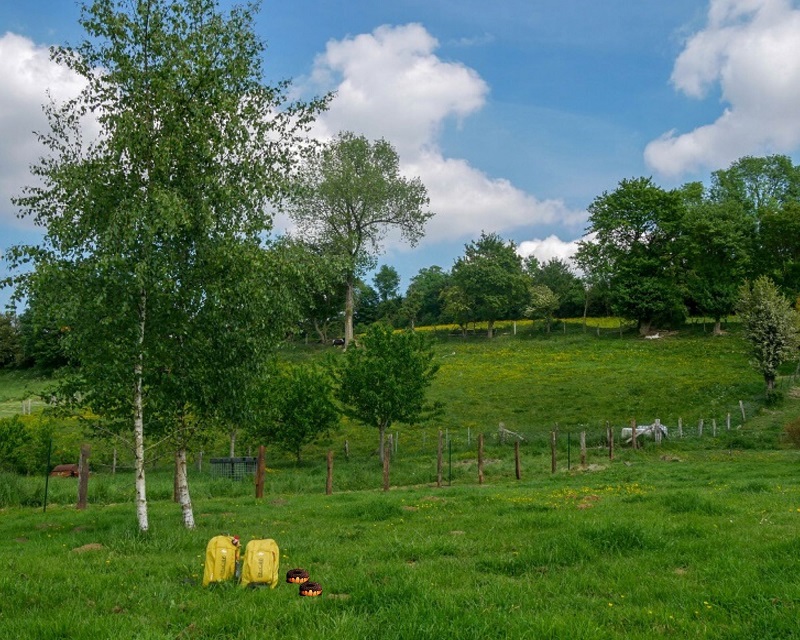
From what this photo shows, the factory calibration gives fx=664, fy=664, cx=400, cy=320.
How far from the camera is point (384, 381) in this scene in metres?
33.5

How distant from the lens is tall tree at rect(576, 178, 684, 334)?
6756cm

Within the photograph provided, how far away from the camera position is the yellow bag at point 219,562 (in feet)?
28.1

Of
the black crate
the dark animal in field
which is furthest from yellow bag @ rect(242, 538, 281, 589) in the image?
the dark animal in field

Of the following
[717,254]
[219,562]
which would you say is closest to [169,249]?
[219,562]

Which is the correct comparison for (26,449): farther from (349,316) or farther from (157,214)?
(349,316)

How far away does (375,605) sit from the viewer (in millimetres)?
7492

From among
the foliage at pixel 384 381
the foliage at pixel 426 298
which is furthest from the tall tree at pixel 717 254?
the foliage at pixel 384 381

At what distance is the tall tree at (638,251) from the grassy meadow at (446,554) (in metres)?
39.0

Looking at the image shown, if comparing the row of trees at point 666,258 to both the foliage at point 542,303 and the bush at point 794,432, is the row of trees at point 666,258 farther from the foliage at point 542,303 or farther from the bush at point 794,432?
the bush at point 794,432

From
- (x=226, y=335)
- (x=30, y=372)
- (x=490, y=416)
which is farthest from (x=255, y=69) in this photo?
(x=30, y=372)

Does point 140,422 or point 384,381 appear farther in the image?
point 384,381

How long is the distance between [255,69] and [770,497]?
633 inches

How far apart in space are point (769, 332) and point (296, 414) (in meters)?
29.9

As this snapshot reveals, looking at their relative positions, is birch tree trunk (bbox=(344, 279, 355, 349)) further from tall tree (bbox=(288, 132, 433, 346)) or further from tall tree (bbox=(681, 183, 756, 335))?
tall tree (bbox=(681, 183, 756, 335))
